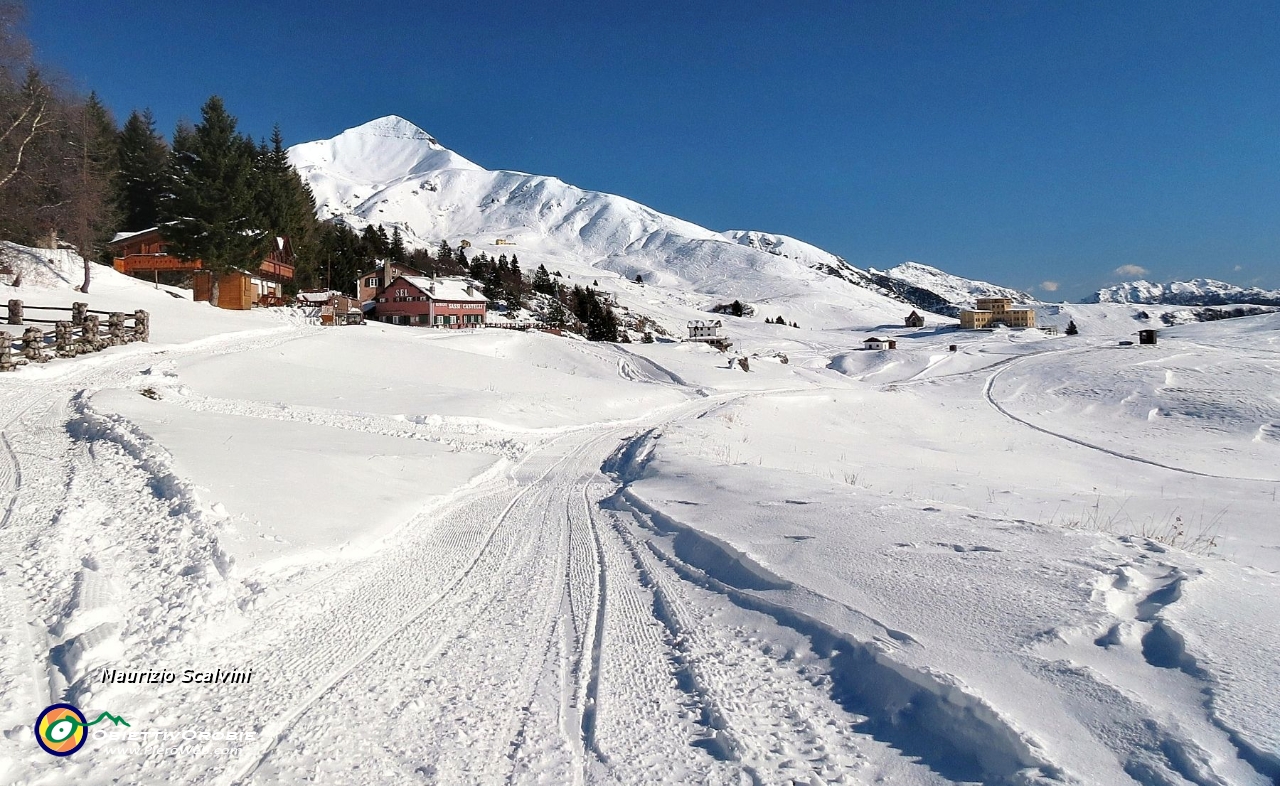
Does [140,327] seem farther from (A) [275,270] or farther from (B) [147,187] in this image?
(B) [147,187]

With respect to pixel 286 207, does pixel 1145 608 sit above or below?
below

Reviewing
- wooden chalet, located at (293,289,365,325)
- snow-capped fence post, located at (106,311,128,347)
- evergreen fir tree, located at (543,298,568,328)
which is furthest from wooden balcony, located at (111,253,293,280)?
evergreen fir tree, located at (543,298,568,328)

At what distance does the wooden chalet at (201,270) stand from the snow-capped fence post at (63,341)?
80.2 ft

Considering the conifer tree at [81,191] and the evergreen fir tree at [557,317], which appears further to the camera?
the evergreen fir tree at [557,317]

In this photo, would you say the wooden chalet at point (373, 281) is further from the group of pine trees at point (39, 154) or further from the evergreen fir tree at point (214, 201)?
the group of pine trees at point (39, 154)

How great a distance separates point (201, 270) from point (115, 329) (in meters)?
24.4

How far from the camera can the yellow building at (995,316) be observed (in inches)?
4400

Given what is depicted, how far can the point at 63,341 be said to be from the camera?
20922mm

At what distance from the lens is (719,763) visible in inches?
128

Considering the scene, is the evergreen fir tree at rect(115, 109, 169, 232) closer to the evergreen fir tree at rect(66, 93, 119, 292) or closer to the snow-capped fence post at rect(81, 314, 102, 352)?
the evergreen fir tree at rect(66, 93, 119, 292)

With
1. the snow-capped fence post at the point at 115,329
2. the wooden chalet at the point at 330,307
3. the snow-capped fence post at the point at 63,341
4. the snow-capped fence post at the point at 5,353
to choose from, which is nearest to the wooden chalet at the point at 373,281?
the wooden chalet at the point at 330,307

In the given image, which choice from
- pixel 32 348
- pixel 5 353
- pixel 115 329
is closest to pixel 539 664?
pixel 5 353

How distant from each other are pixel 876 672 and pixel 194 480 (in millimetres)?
7959

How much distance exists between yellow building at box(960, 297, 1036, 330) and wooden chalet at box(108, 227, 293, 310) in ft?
336
